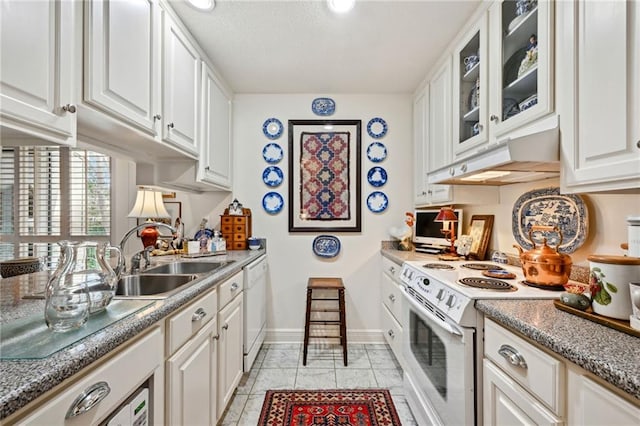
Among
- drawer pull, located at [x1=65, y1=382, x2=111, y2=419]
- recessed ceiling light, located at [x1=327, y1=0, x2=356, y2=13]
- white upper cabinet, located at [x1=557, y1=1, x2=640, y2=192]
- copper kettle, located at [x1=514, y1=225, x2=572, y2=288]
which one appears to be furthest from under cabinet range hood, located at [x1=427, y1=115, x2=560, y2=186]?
drawer pull, located at [x1=65, y1=382, x2=111, y2=419]

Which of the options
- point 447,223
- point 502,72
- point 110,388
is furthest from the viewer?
point 447,223

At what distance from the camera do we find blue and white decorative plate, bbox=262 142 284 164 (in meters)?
2.81

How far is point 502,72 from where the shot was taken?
1444 mm

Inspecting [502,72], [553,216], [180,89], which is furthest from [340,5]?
[553,216]

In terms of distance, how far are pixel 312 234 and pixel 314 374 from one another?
1234mm

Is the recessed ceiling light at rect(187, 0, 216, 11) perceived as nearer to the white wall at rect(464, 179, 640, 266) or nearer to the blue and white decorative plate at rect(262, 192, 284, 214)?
the blue and white decorative plate at rect(262, 192, 284, 214)

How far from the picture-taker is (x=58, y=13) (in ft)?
3.04

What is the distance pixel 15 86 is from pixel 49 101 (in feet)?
0.34

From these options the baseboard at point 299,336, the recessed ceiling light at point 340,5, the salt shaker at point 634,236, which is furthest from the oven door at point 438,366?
the recessed ceiling light at point 340,5

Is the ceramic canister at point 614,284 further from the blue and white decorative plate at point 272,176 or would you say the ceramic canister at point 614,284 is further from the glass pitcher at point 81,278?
the blue and white decorative plate at point 272,176

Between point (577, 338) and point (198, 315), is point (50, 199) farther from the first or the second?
point (577, 338)

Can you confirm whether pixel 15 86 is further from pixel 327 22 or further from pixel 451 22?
pixel 451 22

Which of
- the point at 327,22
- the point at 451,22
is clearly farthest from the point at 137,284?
the point at 451,22

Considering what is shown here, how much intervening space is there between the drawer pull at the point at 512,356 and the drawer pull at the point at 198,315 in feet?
3.96
